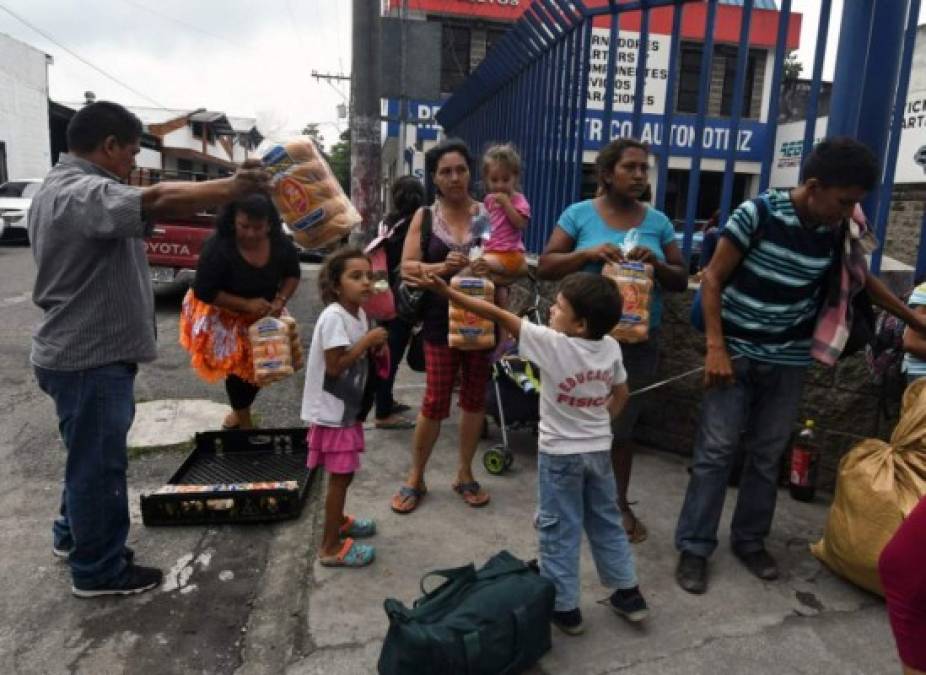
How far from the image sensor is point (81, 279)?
100 inches

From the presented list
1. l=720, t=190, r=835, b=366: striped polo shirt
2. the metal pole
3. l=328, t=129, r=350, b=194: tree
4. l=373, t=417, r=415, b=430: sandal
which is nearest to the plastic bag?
l=373, t=417, r=415, b=430: sandal

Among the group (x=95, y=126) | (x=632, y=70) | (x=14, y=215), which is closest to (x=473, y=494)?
(x=95, y=126)

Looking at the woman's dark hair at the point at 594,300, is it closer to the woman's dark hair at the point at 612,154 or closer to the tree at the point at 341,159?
the woman's dark hair at the point at 612,154

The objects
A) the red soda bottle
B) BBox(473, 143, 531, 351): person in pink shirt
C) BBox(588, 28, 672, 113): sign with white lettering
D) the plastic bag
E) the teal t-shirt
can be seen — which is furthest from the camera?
BBox(588, 28, 672, 113): sign with white lettering

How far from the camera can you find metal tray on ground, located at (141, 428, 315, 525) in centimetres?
340

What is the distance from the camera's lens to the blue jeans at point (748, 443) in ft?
9.74

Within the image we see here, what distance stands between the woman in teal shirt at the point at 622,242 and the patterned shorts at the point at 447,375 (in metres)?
0.59

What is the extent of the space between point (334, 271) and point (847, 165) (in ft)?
6.71

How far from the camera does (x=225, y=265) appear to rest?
3.94m

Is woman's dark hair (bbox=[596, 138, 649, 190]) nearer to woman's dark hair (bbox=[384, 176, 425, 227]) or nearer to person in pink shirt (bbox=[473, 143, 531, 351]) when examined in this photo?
person in pink shirt (bbox=[473, 143, 531, 351])

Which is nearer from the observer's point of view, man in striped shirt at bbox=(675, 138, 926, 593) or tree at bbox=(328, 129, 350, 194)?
man in striped shirt at bbox=(675, 138, 926, 593)

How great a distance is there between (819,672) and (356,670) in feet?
5.34

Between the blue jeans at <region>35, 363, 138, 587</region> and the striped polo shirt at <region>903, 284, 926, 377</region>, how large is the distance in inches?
132

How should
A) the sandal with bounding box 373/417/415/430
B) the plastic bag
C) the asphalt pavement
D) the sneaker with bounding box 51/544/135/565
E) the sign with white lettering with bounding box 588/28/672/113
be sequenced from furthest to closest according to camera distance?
the sign with white lettering with bounding box 588/28/672/113 → the sandal with bounding box 373/417/415/430 → the plastic bag → the sneaker with bounding box 51/544/135/565 → the asphalt pavement
